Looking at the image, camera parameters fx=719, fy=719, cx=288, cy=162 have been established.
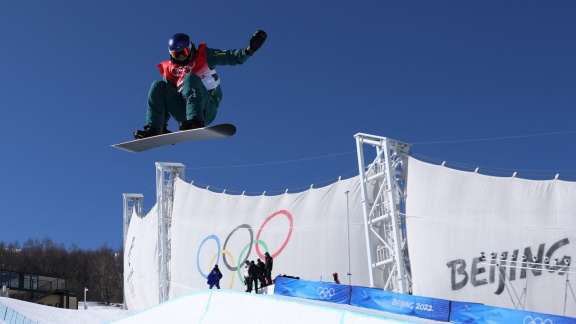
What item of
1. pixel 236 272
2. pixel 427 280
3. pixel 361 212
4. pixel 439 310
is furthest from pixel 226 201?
pixel 439 310

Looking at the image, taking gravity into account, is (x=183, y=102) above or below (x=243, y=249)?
above

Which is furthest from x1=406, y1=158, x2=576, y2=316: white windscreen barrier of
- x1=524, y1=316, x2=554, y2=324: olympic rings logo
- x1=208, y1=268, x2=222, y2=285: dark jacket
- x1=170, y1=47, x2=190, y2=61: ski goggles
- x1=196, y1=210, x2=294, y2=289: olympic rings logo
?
x1=170, y1=47, x2=190, y2=61: ski goggles

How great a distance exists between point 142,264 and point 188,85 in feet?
88.1

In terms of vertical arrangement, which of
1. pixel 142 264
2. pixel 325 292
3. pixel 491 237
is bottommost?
pixel 325 292

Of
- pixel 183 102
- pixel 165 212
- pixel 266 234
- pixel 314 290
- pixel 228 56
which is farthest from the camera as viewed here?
pixel 165 212

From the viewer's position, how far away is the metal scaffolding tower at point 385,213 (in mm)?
19664

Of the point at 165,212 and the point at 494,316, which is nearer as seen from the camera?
the point at 494,316

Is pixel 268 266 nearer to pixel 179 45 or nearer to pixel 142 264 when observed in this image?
pixel 179 45

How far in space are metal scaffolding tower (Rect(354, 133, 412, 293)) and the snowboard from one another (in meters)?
13.0

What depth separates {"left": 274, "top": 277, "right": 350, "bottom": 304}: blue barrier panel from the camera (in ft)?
49.6

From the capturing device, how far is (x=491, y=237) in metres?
17.5

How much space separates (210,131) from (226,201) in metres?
20.7

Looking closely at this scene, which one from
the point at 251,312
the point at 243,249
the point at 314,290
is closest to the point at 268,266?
the point at 314,290

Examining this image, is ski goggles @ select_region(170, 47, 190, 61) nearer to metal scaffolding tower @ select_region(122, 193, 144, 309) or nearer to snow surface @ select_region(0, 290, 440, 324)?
snow surface @ select_region(0, 290, 440, 324)
